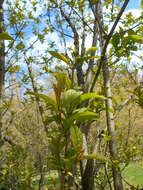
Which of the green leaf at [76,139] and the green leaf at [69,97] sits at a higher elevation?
the green leaf at [69,97]

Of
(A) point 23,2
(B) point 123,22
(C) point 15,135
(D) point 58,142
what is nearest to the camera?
(D) point 58,142

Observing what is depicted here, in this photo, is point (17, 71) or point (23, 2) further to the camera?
point (23, 2)

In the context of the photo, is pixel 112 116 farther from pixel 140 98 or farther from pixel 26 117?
pixel 26 117

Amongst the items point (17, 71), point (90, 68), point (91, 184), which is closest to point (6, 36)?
point (90, 68)

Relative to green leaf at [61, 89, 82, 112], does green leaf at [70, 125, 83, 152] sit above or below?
below

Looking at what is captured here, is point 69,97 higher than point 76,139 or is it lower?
higher

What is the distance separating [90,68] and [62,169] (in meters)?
0.61

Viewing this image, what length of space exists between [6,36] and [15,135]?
5.94 meters

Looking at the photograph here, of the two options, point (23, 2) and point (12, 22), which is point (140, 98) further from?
point (23, 2)

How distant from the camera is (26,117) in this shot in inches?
175

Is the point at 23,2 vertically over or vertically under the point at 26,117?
over

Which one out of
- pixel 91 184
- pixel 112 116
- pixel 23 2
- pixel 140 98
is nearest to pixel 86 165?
pixel 91 184

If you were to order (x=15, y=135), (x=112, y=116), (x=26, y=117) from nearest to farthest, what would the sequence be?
(x=112, y=116) < (x=26, y=117) < (x=15, y=135)

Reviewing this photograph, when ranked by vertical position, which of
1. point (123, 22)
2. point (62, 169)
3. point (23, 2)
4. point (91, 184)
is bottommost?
point (91, 184)
